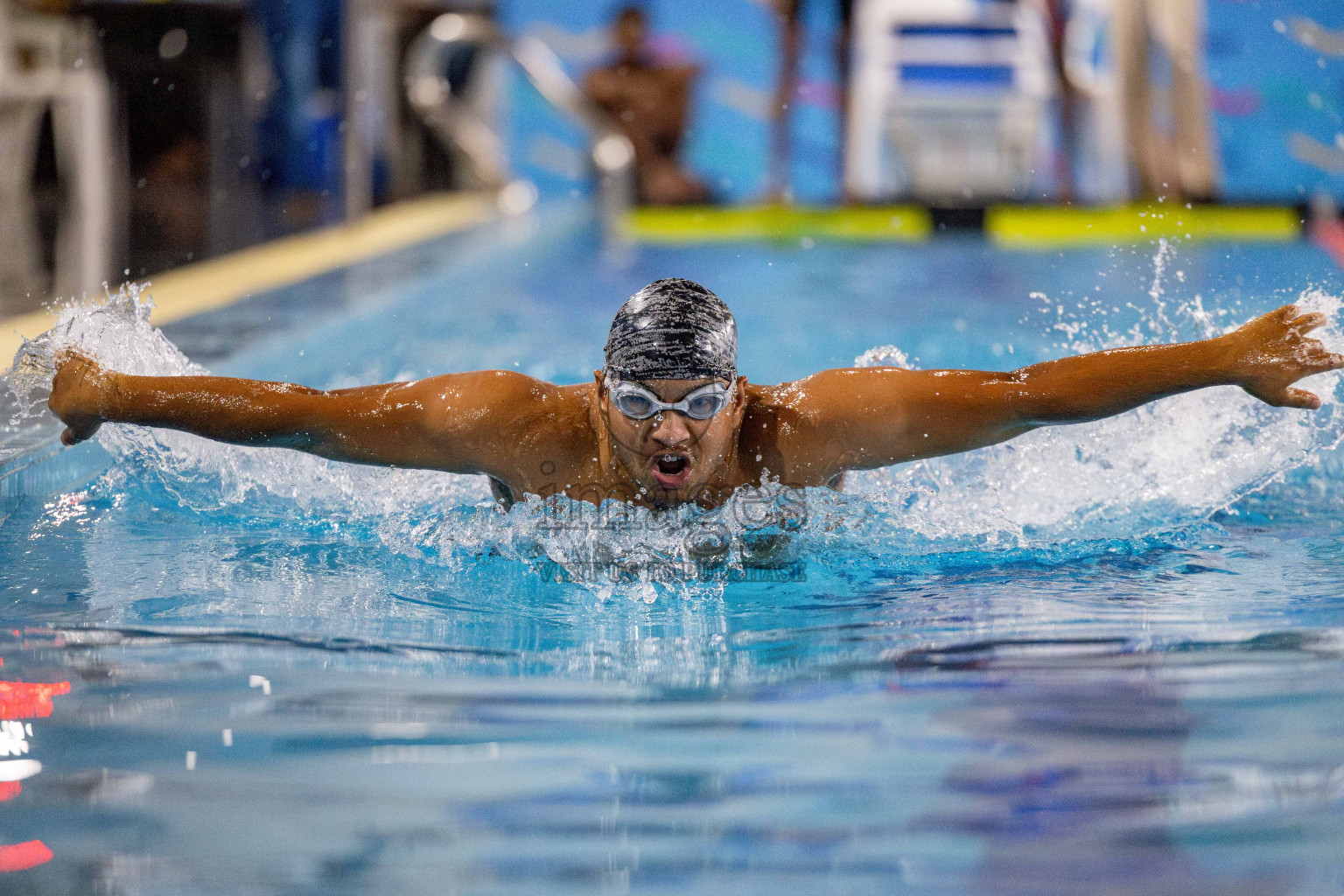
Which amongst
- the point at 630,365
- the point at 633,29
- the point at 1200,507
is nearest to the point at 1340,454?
the point at 1200,507

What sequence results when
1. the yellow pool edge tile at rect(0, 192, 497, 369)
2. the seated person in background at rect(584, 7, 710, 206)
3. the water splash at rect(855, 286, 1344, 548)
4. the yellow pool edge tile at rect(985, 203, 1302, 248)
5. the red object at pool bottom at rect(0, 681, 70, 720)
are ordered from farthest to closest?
the seated person in background at rect(584, 7, 710, 206)
the yellow pool edge tile at rect(985, 203, 1302, 248)
the yellow pool edge tile at rect(0, 192, 497, 369)
the water splash at rect(855, 286, 1344, 548)
the red object at pool bottom at rect(0, 681, 70, 720)

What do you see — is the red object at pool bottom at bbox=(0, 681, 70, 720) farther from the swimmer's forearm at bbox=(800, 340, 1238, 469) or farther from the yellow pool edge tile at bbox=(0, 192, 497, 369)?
the yellow pool edge tile at bbox=(0, 192, 497, 369)

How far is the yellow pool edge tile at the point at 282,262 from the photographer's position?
16.5 feet

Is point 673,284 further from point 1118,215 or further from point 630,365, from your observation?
point 1118,215

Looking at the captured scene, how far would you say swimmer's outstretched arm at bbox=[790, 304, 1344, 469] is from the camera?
2.64 metres

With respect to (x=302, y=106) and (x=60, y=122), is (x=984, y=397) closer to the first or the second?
(x=60, y=122)

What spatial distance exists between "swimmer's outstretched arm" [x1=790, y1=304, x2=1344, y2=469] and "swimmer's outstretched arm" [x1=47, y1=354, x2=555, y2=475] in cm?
68

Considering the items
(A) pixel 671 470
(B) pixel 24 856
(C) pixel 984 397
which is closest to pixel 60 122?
(A) pixel 671 470

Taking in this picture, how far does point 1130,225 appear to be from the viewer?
9.14 metres

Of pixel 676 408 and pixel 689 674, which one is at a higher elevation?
pixel 676 408

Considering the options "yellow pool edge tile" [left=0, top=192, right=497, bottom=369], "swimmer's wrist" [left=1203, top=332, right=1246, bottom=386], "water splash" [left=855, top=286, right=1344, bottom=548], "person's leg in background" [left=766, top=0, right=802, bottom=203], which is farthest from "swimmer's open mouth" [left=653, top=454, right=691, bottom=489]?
"person's leg in background" [left=766, top=0, right=802, bottom=203]

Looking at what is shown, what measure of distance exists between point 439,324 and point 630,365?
383cm

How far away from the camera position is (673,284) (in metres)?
2.80

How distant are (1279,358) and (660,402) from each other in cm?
119
